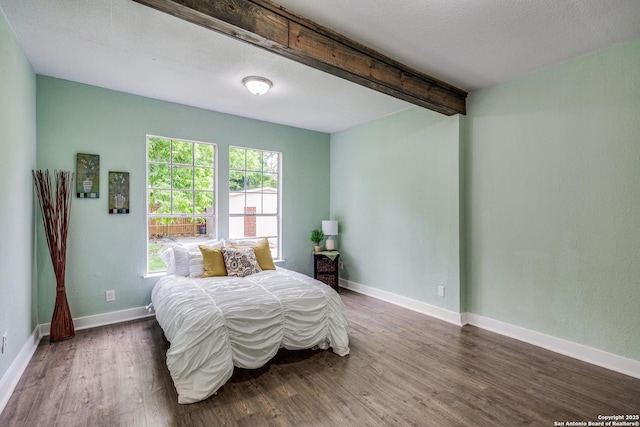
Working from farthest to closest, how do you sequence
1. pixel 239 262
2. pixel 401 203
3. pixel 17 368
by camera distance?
pixel 401 203 → pixel 239 262 → pixel 17 368

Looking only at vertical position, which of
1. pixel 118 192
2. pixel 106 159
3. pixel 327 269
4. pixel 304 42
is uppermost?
pixel 304 42

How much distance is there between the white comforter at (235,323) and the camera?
7.43 feet

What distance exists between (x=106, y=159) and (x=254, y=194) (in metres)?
1.93

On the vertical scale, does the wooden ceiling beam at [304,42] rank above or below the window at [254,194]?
above

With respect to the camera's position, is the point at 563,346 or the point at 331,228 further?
the point at 331,228

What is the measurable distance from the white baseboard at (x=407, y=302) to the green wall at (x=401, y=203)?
6 centimetres

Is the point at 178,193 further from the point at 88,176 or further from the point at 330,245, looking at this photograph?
the point at 330,245

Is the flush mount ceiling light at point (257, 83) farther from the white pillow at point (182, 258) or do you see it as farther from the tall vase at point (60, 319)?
the tall vase at point (60, 319)

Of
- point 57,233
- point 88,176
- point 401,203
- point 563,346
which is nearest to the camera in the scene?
point 563,346

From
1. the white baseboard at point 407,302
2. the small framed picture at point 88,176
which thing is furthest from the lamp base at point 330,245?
the small framed picture at point 88,176

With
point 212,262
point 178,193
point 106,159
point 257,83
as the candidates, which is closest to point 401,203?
point 257,83

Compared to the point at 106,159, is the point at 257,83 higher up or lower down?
higher up

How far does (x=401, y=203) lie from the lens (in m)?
4.35

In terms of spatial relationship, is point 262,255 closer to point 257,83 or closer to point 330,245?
point 330,245
